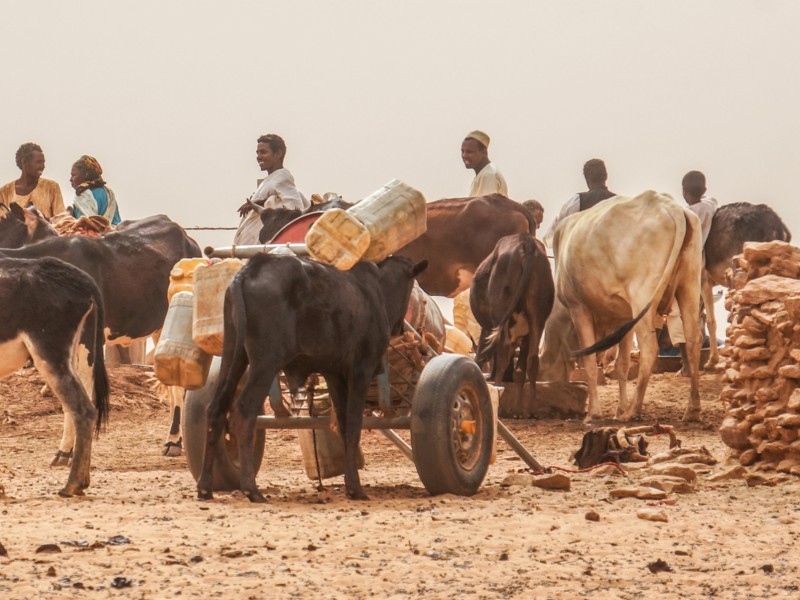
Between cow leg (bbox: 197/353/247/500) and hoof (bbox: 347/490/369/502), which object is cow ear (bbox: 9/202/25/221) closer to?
cow leg (bbox: 197/353/247/500)

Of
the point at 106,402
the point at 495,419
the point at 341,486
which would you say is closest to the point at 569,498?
the point at 495,419

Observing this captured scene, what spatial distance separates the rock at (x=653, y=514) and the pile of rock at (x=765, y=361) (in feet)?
7.15

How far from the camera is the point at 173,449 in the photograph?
38.1 feet

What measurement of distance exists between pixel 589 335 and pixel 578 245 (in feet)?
2.97

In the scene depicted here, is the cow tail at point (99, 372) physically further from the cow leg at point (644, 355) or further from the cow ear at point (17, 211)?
the cow leg at point (644, 355)

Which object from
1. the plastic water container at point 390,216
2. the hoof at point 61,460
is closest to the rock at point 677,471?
the plastic water container at point 390,216

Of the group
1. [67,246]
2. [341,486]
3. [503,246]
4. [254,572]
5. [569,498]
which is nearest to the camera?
[254,572]

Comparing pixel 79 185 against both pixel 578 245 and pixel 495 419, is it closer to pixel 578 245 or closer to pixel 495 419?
pixel 578 245

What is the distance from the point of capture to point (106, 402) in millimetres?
8523

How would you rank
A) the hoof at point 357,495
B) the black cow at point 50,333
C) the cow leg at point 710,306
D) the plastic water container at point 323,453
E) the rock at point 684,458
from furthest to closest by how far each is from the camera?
1. the cow leg at point 710,306
2. the rock at point 684,458
3. the plastic water container at point 323,453
4. the black cow at point 50,333
5. the hoof at point 357,495

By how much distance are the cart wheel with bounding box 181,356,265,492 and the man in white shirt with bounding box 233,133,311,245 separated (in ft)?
14.1

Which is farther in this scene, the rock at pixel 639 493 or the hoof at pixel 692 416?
the hoof at pixel 692 416

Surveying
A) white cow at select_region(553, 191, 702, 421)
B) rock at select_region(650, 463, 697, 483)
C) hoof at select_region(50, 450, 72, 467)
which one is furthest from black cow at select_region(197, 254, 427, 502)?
white cow at select_region(553, 191, 702, 421)

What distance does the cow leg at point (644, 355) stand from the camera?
1334 cm
